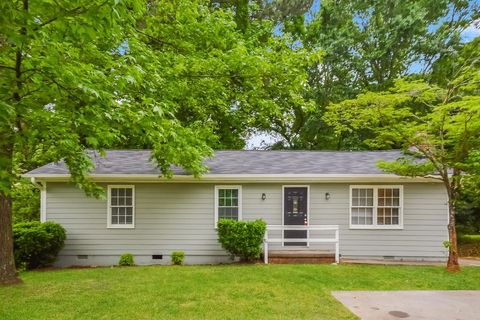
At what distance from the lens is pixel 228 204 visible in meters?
10.8

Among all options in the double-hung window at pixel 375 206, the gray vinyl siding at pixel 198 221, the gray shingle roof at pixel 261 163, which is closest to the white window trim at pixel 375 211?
the double-hung window at pixel 375 206

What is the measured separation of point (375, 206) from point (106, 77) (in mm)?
8731

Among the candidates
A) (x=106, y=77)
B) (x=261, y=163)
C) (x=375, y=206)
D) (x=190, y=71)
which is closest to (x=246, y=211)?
(x=261, y=163)

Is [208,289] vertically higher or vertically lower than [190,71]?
lower

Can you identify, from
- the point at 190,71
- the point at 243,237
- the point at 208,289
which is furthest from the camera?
the point at 243,237

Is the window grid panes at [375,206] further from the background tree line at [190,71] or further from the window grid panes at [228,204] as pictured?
the window grid panes at [228,204]

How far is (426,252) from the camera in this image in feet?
34.7

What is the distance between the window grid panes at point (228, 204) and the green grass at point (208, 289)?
5.79 ft

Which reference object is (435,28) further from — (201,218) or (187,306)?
(187,306)

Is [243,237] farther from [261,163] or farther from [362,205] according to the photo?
[362,205]

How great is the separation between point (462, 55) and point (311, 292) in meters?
15.0

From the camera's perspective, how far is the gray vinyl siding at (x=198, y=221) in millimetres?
10531

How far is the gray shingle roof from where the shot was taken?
10656mm

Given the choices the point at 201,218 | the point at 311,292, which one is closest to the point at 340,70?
the point at 201,218
